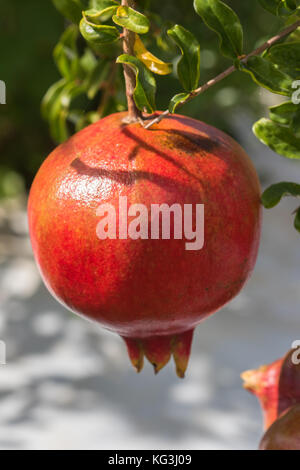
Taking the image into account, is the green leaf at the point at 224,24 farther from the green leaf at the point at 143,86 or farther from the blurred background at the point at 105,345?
the blurred background at the point at 105,345

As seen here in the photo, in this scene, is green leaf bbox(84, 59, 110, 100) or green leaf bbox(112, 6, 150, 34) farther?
green leaf bbox(84, 59, 110, 100)

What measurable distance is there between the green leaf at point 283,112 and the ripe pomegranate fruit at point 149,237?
0.13 ft

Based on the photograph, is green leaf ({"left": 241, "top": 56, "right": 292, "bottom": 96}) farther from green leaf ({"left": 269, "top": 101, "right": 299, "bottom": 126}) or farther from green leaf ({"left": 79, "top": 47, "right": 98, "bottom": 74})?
green leaf ({"left": 79, "top": 47, "right": 98, "bottom": 74})

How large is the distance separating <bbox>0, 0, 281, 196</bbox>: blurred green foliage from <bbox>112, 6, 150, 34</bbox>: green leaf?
0.30 feet

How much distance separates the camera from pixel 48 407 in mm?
1405

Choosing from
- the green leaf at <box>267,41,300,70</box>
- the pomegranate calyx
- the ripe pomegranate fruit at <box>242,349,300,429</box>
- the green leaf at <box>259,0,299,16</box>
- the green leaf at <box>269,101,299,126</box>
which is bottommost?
the ripe pomegranate fruit at <box>242,349,300,429</box>

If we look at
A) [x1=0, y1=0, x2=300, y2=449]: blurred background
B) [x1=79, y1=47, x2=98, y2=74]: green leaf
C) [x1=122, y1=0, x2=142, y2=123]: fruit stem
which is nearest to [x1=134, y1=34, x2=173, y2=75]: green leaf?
[x1=122, y1=0, x2=142, y2=123]: fruit stem

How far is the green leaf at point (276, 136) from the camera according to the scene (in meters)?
0.40

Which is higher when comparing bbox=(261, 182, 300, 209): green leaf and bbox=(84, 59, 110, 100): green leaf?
bbox=(84, 59, 110, 100): green leaf

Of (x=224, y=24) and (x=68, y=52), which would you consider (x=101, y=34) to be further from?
(x=68, y=52)

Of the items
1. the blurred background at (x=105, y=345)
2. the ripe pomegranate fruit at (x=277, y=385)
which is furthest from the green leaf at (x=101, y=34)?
the blurred background at (x=105, y=345)

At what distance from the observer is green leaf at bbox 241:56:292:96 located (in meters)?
0.35

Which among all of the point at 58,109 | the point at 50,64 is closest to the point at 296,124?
the point at 58,109
